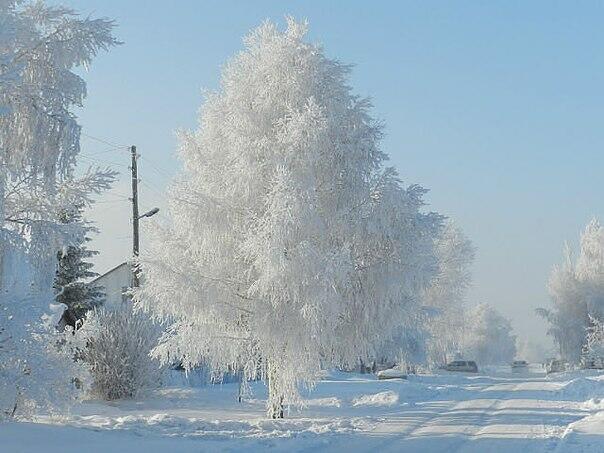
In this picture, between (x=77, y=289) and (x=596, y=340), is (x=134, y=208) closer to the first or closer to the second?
(x=77, y=289)

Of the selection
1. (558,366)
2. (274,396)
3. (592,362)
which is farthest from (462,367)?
(274,396)

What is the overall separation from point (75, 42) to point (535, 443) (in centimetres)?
1138

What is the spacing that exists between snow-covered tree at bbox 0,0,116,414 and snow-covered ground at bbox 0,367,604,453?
2545mm

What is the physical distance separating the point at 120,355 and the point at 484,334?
76990 millimetres

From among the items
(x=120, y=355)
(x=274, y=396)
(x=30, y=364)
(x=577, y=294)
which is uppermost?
(x=577, y=294)

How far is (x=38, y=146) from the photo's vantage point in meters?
12.0

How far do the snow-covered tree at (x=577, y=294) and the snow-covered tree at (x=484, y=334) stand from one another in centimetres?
2895

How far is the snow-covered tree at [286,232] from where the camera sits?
17609 mm

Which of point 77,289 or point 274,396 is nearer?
point 274,396

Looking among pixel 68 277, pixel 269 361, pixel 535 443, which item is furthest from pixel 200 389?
pixel 535 443

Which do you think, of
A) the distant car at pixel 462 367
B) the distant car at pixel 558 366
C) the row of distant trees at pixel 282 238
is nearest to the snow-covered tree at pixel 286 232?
the row of distant trees at pixel 282 238

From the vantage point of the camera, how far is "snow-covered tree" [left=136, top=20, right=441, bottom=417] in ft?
57.8

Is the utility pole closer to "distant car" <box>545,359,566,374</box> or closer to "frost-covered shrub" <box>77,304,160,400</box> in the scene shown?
"frost-covered shrub" <box>77,304,160,400</box>

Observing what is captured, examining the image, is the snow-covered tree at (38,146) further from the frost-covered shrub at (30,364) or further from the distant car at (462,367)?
the distant car at (462,367)
